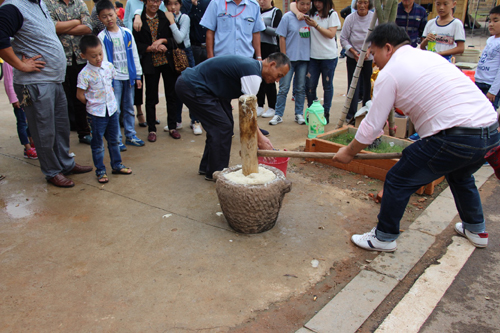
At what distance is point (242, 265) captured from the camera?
284 centimetres

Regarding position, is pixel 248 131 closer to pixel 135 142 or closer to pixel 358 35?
pixel 135 142

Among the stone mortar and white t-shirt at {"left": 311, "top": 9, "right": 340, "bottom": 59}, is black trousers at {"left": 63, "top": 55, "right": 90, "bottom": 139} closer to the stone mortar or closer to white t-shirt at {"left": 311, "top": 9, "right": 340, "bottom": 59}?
the stone mortar

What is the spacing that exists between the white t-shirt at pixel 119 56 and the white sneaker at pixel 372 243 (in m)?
3.58

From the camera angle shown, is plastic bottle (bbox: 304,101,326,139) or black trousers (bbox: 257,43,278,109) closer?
plastic bottle (bbox: 304,101,326,139)

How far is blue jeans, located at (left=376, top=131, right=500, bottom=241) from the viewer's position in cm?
255

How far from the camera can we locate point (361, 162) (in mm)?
4480

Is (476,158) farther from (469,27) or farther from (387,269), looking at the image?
(469,27)

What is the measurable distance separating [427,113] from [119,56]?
3.83 meters

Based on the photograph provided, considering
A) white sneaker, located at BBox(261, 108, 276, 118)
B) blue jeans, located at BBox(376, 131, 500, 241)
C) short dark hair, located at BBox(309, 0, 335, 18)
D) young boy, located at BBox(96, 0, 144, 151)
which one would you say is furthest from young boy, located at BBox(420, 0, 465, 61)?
young boy, located at BBox(96, 0, 144, 151)

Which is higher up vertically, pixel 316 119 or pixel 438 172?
pixel 438 172

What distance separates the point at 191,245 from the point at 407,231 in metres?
1.87

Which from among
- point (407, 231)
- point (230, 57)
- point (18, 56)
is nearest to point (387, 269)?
point (407, 231)

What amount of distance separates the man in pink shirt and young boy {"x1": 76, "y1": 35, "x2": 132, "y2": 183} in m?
2.75

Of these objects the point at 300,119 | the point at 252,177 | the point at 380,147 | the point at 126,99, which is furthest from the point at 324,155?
the point at 300,119
